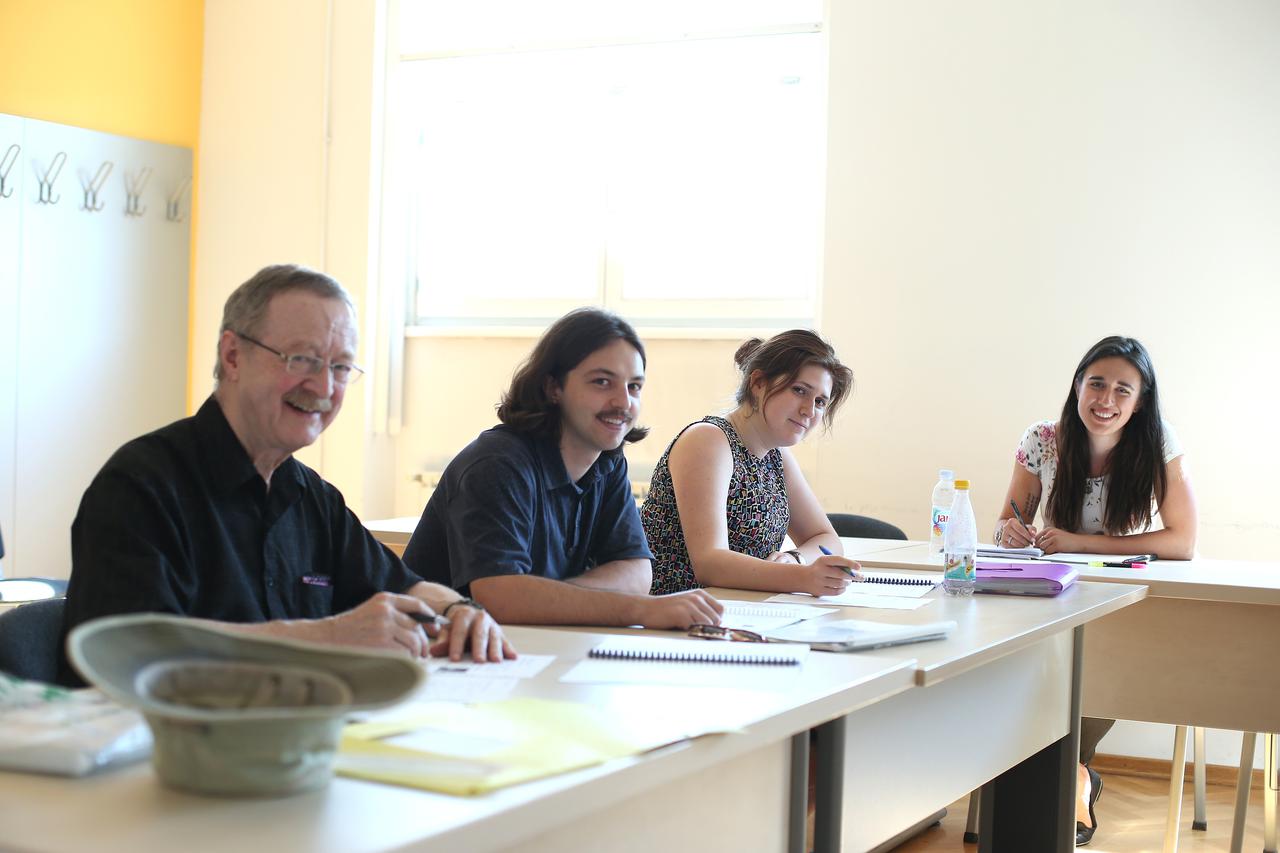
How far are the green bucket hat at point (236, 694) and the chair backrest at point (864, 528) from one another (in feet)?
10.2

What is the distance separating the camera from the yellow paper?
39.4 inches

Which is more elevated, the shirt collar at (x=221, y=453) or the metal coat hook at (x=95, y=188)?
the metal coat hook at (x=95, y=188)

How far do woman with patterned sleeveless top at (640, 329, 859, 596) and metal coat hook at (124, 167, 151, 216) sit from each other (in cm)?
319

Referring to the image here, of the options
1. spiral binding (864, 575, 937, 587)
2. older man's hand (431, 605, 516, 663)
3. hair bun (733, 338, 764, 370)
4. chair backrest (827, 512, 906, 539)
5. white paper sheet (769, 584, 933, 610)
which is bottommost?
chair backrest (827, 512, 906, 539)

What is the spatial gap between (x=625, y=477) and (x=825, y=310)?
95.4 inches

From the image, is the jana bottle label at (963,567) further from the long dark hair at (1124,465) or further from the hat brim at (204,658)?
the hat brim at (204,658)

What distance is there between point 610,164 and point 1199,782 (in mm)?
3174

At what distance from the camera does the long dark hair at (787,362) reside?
2969mm

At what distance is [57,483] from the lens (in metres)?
4.98

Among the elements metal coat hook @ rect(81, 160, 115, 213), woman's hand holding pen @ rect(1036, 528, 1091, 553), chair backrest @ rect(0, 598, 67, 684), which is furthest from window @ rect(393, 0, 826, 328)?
chair backrest @ rect(0, 598, 67, 684)

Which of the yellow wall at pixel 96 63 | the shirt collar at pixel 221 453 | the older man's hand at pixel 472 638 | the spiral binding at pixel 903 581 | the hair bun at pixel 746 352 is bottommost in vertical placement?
the spiral binding at pixel 903 581

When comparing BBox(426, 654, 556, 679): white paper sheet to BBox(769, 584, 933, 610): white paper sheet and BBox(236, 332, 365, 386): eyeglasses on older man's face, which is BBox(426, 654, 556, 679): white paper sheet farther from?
BBox(769, 584, 933, 610): white paper sheet

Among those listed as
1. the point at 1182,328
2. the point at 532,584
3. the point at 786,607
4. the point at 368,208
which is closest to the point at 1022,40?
the point at 1182,328

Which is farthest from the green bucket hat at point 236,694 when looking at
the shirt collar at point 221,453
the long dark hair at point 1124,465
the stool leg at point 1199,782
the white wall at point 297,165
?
the white wall at point 297,165
